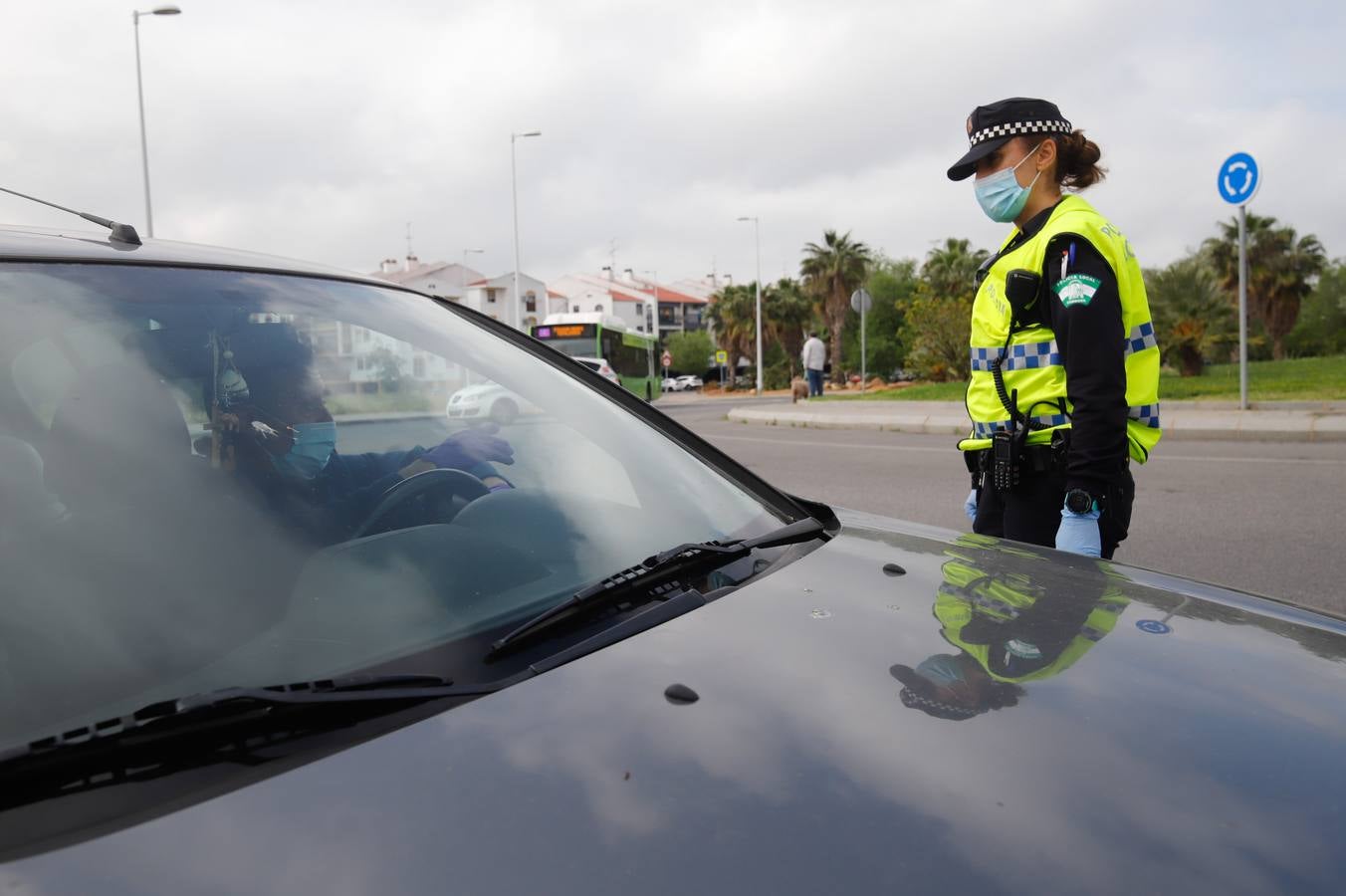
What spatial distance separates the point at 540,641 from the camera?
1270mm

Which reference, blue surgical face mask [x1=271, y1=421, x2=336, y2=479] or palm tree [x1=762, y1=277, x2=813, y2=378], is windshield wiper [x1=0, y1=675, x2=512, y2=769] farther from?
palm tree [x1=762, y1=277, x2=813, y2=378]

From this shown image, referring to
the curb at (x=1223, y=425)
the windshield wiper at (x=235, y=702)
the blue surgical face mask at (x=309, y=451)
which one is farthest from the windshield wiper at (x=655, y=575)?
the curb at (x=1223, y=425)

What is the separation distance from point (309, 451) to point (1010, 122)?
204 centimetres

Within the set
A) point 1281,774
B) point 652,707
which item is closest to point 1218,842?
point 1281,774

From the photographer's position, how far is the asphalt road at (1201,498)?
5137 mm

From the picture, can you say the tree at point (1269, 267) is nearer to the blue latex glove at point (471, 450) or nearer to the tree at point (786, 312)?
the tree at point (786, 312)

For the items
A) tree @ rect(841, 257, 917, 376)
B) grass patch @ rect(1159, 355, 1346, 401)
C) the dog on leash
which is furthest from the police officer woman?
tree @ rect(841, 257, 917, 376)

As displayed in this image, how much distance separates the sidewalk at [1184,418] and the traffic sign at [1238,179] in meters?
2.58

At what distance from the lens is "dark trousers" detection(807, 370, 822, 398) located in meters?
24.1

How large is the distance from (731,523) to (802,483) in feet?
24.0

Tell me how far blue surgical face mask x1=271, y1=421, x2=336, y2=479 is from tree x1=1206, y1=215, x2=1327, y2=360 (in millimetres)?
48221

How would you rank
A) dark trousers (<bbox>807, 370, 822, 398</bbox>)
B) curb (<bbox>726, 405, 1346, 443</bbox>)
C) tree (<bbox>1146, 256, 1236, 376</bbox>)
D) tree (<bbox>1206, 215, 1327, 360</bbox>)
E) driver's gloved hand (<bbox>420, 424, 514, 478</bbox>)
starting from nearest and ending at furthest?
driver's gloved hand (<bbox>420, 424, 514, 478</bbox>) < curb (<bbox>726, 405, 1346, 443</bbox>) < tree (<bbox>1146, 256, 1236, 376</bbox>) < dark trousers (<bbox>807, 370, 822, 398</bbox>) < tree (<bbox>1206, 215, 1327, 360</bbox>)

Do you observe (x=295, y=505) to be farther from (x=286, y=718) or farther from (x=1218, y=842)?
(x=1218, y=842)

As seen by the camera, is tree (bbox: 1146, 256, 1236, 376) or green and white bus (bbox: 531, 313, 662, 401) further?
green and white bus (bbox: 531, 313, 662, 401)
